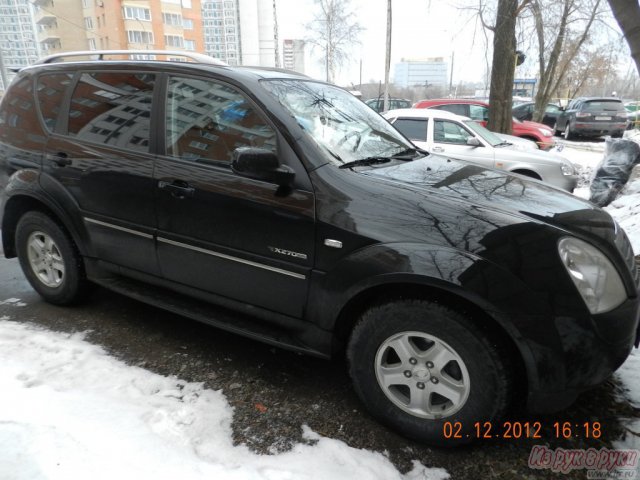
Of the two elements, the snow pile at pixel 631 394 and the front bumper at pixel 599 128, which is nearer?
the snow pile at pixel 631 394

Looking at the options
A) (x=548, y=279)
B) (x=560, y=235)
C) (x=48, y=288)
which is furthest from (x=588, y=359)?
(x=48, y=288)

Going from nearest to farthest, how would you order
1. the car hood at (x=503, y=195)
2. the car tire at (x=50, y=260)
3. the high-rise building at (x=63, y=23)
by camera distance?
1. the car hood at (x=503, y=195)
2. the car tire at (x=50, y=260)
3. the high-rise building at (x=63, y=23)

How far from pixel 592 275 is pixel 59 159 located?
11.3 ft

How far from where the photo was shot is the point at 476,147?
25.6 ft

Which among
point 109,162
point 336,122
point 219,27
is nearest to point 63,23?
point 219,27

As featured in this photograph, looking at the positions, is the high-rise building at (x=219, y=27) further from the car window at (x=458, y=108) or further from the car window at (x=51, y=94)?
the car window at (x=51, y=94)

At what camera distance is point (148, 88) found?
2975 mm

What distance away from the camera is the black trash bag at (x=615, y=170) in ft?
23.7

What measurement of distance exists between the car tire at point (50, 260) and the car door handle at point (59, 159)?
1.52 feet

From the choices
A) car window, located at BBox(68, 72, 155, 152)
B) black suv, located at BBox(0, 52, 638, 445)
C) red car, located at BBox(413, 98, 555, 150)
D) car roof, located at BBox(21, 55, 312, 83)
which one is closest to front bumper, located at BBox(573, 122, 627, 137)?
red car, located at BBox(413, 98, 555, 150)

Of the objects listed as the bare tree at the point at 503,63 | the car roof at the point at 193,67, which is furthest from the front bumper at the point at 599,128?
the car roof at the point at 193,67

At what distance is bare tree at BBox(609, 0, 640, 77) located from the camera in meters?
4.45

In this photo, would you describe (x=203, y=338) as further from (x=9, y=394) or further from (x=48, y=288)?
(x=48, y=288)

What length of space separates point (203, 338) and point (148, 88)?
177 cm
